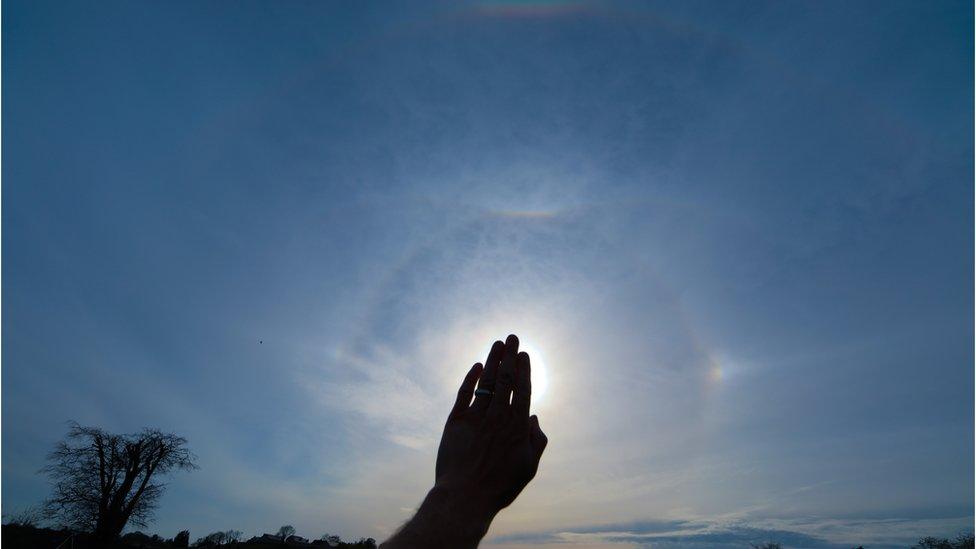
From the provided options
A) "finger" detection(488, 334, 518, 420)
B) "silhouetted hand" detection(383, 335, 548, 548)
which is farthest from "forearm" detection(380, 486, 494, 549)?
"finger" detection(488, 334, 518, 420)

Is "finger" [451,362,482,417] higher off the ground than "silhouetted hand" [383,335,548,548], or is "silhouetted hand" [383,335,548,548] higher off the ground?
"finger" [451,362,482,417]

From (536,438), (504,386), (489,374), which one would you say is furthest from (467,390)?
(536,438)

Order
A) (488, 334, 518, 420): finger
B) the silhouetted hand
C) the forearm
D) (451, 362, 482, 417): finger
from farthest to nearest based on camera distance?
(451, 362, 482, 417): finger → (488, 334, 518, 420): finger → the silhouetted hand → the forearm

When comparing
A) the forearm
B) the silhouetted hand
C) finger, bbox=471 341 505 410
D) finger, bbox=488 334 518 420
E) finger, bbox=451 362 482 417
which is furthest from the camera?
finger, bbox=451 362 482 417

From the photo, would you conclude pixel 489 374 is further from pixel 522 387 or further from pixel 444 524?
pixel 444 524

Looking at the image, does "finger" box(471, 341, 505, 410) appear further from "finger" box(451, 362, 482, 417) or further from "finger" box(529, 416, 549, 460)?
"finger" box(529, 416, 549, 460)

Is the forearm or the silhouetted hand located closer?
the forearm

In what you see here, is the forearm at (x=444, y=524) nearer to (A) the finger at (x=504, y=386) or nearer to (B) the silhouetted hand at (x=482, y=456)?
(B) the silhouetted hand at (x=482, y=456)

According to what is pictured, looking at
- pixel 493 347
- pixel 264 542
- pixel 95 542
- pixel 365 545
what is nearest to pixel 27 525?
pixel 95 542
